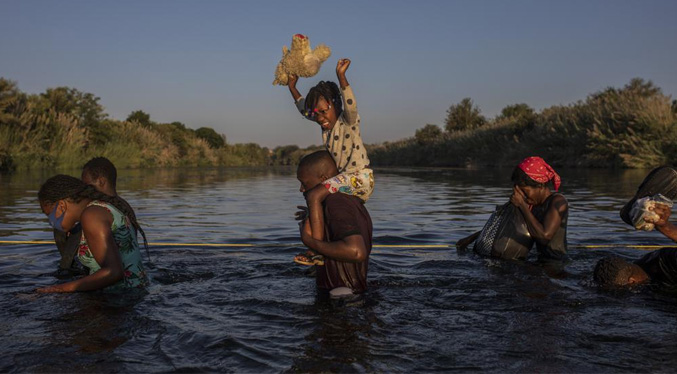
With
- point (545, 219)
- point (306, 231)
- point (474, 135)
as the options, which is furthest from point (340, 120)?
point (474, 135)

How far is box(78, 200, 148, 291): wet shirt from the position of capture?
4422mm

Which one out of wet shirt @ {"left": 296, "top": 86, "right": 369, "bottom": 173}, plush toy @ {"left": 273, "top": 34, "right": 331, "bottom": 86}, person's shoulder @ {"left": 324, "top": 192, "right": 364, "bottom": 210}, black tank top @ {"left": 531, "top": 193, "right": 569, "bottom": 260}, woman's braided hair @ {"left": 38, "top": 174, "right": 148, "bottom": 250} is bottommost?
black tank top @ {"left": 531, "top": 193, "right": 569, "bottom": 260}

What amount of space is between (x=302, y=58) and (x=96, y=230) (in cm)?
258

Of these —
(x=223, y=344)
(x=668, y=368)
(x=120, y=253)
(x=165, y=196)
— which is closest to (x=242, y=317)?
(x=223, y=344)

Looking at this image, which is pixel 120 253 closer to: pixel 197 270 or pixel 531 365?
pixel 197 270

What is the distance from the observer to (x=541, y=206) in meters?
6.09

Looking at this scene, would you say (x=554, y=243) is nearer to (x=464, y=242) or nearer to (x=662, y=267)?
(x=464, y=242)

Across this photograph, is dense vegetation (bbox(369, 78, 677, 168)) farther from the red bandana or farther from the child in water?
the child in water

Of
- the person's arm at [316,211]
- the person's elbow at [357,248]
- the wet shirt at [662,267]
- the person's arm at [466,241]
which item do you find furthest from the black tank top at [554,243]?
the person's arm at [316,211]

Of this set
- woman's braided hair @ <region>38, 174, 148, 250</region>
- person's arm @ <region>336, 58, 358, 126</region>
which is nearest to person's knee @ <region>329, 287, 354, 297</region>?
person's arm @ <region>336, 58, 358, 126</region>

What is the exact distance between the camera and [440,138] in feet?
160

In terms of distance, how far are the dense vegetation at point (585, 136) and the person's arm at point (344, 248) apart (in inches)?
968

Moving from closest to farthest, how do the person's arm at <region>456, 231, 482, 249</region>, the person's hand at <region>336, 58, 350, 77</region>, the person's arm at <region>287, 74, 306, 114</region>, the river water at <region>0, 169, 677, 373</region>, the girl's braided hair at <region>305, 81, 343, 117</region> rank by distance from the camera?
the river water at <region>0, 169, 677, 373</region> < the person's hand at <region>336, 58, 350, 77</region> < the girl's braided hair at <region>305, 81, 343, 117</region> < the person's arm at <region>287, 74, 306, 114</region> < the person's arm at <region>456, 231, 482, 249</region>

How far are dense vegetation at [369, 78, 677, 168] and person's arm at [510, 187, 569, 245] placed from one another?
72.6ft
